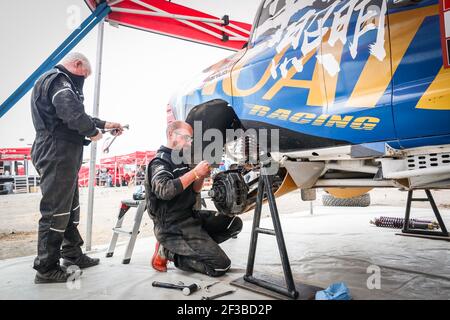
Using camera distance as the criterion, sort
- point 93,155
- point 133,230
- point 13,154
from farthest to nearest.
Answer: point 13,154, point 93,155, point 133,230

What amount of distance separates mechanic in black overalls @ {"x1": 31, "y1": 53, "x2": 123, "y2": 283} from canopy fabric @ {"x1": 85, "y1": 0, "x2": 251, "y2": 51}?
66.2 inches

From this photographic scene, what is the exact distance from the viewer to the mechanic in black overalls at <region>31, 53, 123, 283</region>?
6.76 feet

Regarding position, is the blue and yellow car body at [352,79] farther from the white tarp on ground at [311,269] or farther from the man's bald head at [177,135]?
the white tarp on ground at [311,269]

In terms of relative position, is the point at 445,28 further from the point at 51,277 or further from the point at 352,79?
the point at 51,277

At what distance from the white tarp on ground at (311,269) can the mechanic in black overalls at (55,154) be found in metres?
0.22

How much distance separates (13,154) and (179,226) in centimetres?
1659

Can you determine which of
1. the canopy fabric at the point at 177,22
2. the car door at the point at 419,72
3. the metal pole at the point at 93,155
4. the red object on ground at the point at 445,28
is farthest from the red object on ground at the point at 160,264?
the canopy fabric at the point at 177,22

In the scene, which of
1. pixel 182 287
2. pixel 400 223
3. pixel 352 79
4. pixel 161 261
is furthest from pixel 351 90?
pixel 400 223

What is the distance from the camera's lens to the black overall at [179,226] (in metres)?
2.14

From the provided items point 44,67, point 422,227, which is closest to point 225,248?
point 422,227

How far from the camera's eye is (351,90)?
1562 mm

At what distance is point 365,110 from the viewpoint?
150 cm
